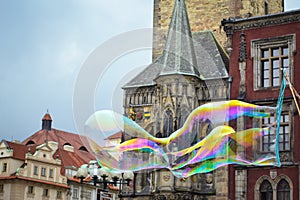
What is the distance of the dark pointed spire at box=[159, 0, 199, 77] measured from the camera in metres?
34.7

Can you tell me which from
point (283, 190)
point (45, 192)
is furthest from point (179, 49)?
point (45, 192)

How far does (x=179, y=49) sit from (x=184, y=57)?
626 mm

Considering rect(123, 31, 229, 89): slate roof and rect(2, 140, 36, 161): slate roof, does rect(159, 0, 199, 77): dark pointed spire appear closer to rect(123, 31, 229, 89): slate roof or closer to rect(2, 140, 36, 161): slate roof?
rect(123, 31, 229, 89): slate roof

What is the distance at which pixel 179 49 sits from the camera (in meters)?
35.6

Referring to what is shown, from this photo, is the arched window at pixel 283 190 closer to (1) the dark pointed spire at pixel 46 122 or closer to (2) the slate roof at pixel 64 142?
(2) the slate roof at pixel 64 142

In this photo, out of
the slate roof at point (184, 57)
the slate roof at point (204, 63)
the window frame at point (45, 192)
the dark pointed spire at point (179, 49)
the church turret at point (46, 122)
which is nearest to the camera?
the dark pointed spire at point (179, 49)

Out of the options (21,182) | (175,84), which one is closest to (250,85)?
(175,84)

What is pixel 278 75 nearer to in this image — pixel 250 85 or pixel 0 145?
pixel 250 85

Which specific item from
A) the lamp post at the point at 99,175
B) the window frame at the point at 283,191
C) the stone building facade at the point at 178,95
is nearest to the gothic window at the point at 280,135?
the window frame at the point at 283,191

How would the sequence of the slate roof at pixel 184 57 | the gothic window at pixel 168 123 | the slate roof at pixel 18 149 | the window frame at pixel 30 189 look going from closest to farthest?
the gothic window at pixel 168 123 < the slate roof at pixel 184 57 < the window frame at pixel 30 189 < the slate roof at pixel 18 149

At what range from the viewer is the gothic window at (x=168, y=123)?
110 feet

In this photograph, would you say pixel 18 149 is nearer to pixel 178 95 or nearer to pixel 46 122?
pixel 46 122

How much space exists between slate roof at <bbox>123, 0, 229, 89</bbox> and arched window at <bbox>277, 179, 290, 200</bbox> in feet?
21.7

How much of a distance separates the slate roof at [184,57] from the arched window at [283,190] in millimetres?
6607
